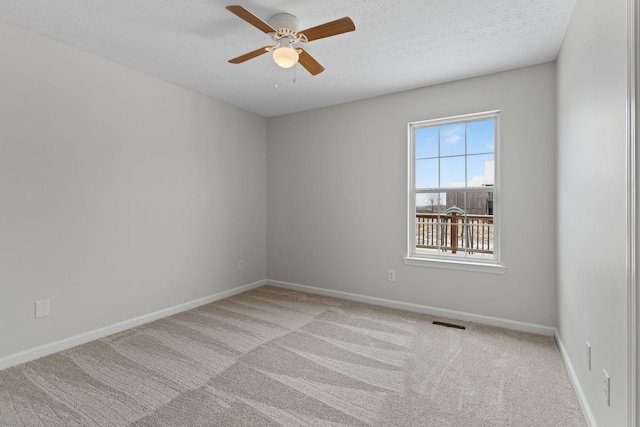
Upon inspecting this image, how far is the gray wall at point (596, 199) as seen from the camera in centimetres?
132

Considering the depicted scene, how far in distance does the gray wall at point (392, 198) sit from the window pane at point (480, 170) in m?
0.16

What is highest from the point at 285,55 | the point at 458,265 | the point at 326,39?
the point at 326,39

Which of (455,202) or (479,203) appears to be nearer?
(479,203)

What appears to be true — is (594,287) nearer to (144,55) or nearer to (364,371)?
(364,371)

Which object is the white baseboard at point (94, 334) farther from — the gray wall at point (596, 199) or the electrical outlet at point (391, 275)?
the gray wall at point (596, 199)

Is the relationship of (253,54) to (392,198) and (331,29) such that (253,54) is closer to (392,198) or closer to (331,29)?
(331,29)

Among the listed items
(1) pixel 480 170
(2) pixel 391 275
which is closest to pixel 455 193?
(1) pixel 480 170

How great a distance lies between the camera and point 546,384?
85.4 inches

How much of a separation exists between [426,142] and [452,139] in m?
0.28

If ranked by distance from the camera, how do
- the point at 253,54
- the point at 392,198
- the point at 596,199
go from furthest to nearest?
the point at 392,198 < the point at 253,54 < the point at 596,199

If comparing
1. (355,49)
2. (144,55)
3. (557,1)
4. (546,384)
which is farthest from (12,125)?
(546,384)

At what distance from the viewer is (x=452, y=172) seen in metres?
3.54

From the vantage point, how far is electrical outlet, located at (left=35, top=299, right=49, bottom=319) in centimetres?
251

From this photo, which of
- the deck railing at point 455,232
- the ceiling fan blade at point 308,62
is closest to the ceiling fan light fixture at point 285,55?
the ceiling fan blade at point 308,62
